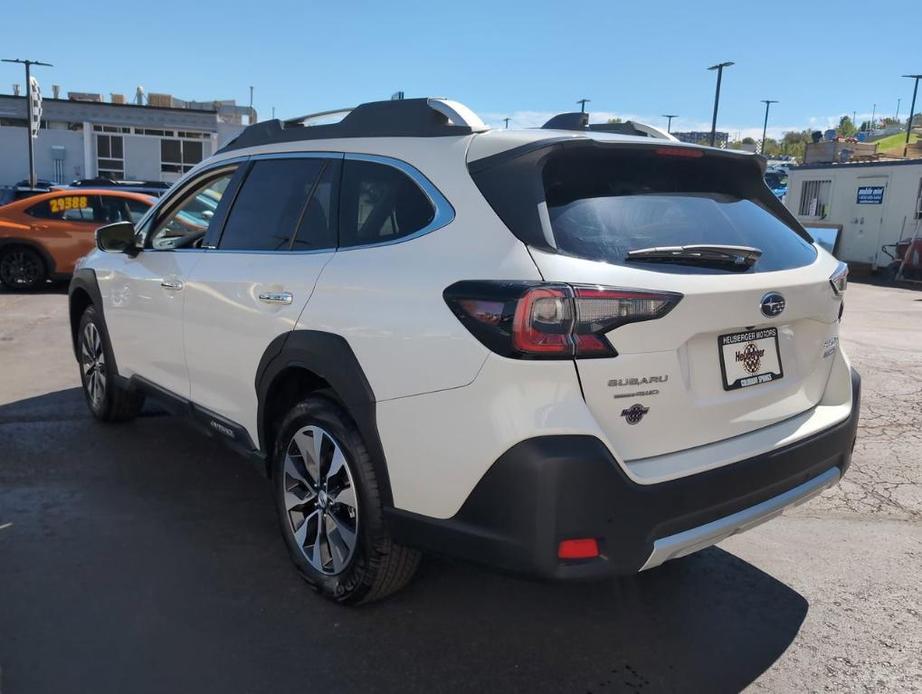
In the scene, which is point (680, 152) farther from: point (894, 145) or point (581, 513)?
point (894, 145)

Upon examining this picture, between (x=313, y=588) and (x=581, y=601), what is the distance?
1.09 m

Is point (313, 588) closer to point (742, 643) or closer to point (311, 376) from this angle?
point (311, 376)

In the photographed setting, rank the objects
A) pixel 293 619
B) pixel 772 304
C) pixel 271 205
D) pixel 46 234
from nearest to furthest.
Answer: pixel 772 304 < pixel 293 619 < pixel 271 205 < pixel 46 234

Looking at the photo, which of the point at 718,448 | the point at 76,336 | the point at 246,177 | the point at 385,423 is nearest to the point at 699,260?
the point at 718,448

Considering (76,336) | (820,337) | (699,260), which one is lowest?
(76,336)

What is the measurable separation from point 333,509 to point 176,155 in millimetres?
46554

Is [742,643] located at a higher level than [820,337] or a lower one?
lower

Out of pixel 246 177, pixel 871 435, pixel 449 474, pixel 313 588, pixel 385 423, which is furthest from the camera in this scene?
pixel 871 435

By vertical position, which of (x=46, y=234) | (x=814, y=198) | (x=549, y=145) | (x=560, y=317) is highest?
(x=814, y=198)

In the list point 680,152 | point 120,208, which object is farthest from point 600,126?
point 120,208

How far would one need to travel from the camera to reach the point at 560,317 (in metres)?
2.39

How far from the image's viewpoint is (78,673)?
272cm

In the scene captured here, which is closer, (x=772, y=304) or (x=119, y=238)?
(x=772, y=304)

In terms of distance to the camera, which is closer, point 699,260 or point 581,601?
point 699,260
